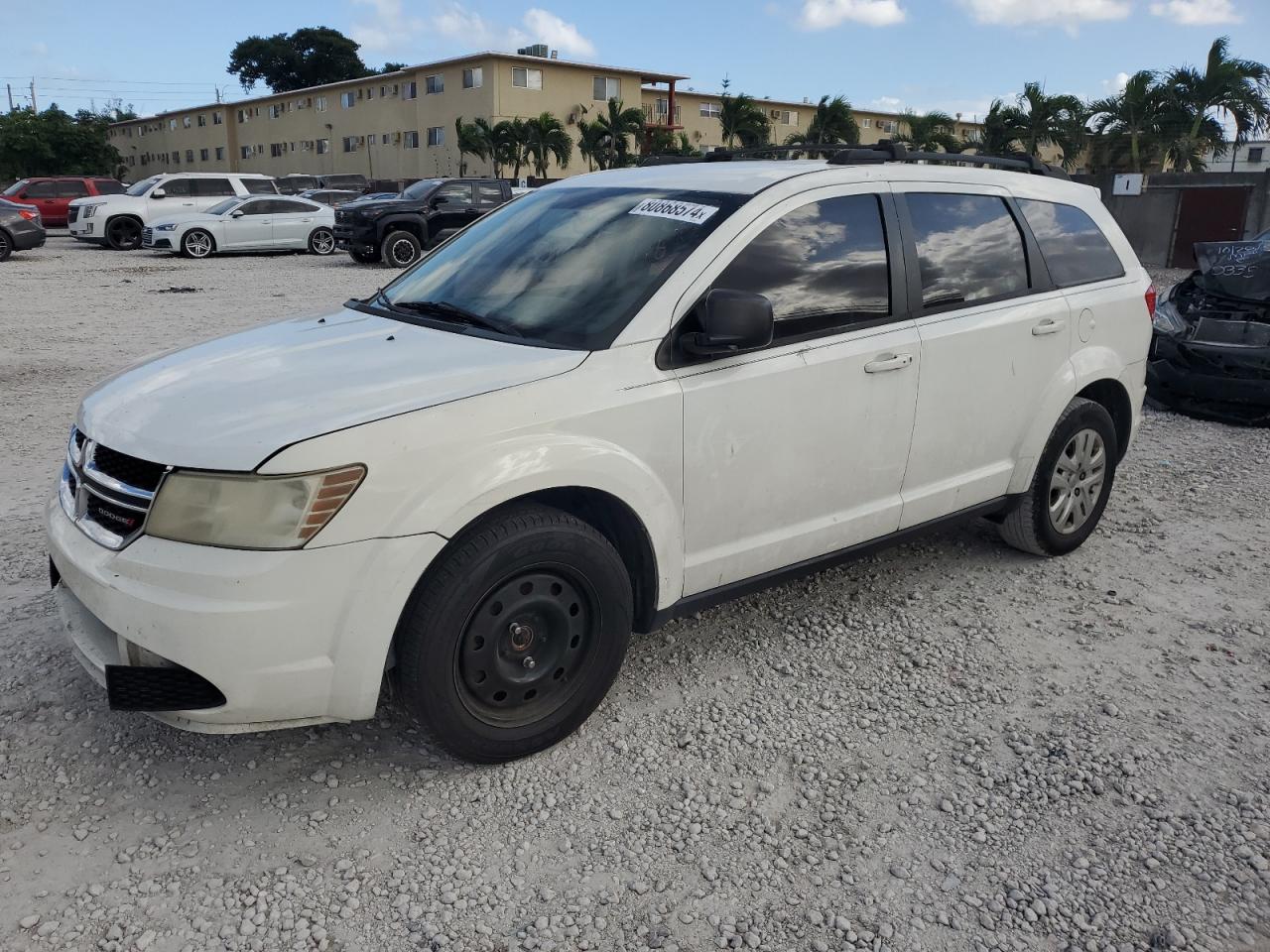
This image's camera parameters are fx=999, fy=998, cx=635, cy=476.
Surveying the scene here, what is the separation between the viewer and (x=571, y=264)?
11.6 feet

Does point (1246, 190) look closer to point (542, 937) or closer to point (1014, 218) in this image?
point (1014, 218)

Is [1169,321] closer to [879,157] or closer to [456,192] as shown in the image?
[879,157]

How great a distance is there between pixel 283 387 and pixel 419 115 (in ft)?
184

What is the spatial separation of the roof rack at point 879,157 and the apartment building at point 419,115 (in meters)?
48.2

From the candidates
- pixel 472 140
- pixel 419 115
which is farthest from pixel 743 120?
pixel 419 115

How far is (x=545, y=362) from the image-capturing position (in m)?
3.03

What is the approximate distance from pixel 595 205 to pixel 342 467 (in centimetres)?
171

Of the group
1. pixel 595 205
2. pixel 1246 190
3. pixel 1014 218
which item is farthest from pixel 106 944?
pixel 1246 190

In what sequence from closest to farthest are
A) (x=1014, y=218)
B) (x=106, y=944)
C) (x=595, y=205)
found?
(x=106, y=944), (x=595, y=205), (x=1014, y=218)

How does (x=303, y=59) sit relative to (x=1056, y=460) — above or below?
above

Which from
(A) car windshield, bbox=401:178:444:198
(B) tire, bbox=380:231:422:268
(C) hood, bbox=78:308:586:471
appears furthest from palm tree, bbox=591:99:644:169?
(C) hood, bbox=78:308:586:471

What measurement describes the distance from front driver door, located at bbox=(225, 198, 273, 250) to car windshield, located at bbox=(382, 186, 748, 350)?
67.1 ft

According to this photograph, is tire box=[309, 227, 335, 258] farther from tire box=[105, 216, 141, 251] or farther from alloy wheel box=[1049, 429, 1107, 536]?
alloy wheel box=[1049, 429, 1107, 536]

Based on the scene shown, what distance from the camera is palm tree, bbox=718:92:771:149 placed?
4866 cm
